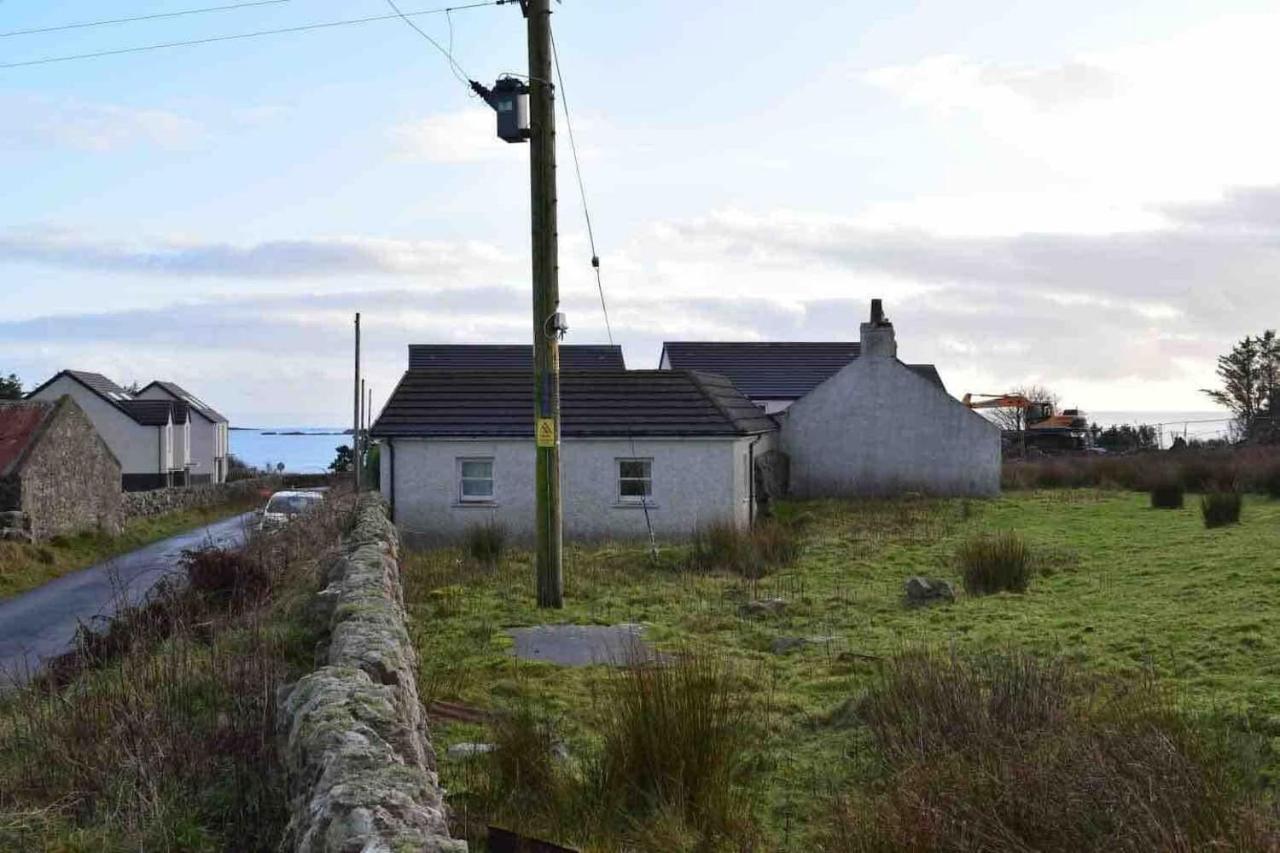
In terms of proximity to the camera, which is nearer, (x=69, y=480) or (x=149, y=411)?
(x=69, y=480)

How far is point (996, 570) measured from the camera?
14500 millimetres

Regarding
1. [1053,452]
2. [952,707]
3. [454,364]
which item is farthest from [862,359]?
[952,707]

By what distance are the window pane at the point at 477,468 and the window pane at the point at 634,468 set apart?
2.57 metres

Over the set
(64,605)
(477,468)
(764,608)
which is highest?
(477,468)

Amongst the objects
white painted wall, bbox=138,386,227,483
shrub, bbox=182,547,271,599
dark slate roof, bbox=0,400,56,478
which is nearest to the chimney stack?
dark slate roof, bbox=0,400,56,478

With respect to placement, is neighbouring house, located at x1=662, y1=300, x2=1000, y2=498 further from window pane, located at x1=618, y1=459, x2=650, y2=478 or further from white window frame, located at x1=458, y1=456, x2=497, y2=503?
white window frame, located at x1=458, y1=456, x2=497, y2=503

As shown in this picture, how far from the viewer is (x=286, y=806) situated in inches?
204

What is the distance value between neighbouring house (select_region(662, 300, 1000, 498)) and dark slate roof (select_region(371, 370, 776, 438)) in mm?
6286

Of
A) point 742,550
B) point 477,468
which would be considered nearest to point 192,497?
point 477,468

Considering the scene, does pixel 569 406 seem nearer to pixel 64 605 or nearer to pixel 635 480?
pixel 635 480

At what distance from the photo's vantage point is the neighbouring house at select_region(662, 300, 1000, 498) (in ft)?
108

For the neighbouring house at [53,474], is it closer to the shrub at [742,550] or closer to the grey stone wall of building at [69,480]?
the grey stone wall of building at [69,480]

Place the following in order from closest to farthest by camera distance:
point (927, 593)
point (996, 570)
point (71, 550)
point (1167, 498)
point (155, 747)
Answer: point (155, 747)
point (927, 593)
point (996, 570)
point (1167, 498)
point (71, 550)

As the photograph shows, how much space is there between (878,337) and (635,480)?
10.9m
